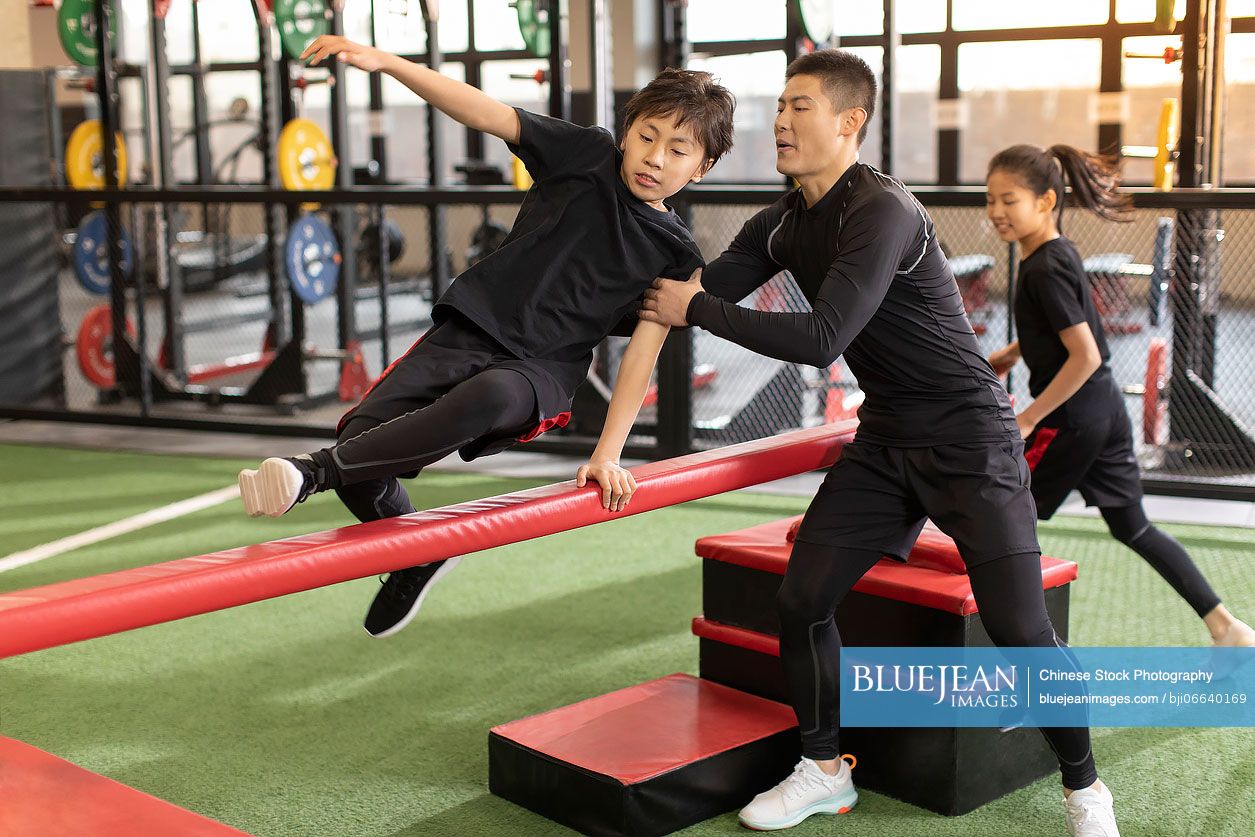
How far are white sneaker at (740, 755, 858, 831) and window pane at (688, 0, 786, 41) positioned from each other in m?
8.61

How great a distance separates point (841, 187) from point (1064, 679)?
3.09 ft

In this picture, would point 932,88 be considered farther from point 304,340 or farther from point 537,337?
point 537,337

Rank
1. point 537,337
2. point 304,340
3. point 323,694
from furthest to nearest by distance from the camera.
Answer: point 304,340
point 323,694
point 537,337

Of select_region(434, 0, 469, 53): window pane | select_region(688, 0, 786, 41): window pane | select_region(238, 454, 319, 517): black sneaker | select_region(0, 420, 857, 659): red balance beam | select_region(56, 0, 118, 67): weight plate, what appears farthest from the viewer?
select_region(434, 0, 469, 53): window pane

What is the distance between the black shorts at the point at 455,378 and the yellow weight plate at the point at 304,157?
427 centimetres

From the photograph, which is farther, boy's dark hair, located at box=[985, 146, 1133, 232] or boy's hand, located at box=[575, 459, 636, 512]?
boy's dark hair, located at box=[985, 146, 1133, 232]

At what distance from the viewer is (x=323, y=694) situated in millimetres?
3271

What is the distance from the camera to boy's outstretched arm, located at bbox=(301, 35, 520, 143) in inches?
90.4

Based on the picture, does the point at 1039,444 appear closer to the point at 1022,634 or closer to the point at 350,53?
the point at 1022,634

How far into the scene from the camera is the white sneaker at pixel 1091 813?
2312 mm

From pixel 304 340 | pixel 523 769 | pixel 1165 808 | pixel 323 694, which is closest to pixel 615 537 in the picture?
pixel 323 694

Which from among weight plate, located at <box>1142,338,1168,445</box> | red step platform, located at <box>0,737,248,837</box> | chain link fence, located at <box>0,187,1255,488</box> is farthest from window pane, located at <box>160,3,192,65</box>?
red step platform, located at <box>0,737,248,837</box>

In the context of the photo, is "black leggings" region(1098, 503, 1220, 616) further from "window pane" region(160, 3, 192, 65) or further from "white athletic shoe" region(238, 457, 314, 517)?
"window pane" region(160, 3, 192, 65)

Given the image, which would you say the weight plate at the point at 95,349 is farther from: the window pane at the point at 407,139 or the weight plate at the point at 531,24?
the window pane at the point at 407,139
